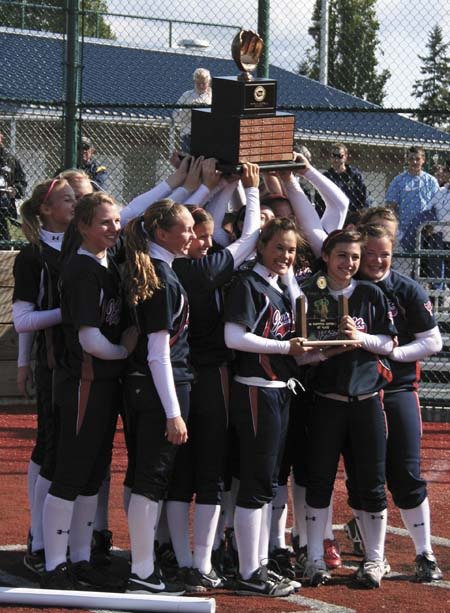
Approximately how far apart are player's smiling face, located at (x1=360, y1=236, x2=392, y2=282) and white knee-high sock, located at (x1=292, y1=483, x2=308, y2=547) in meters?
1.10

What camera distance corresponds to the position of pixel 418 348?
545 cm

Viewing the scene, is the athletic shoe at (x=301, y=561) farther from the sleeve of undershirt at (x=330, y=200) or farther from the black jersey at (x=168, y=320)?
the sleeve of undershirt at (x=330, y=200)

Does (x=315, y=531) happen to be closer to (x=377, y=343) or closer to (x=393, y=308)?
(x=377, y=343)

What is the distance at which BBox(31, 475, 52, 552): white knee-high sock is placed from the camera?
5.34 metres

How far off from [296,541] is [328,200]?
1724mm

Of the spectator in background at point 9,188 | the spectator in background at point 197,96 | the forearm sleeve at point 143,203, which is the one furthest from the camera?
the spectator in background at point 9,188

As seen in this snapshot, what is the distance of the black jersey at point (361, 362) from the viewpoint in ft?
17.1

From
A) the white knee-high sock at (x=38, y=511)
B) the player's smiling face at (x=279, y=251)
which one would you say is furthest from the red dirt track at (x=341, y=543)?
the player's smiling face at (x=279, y=251)

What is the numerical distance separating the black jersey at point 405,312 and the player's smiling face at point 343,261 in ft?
0.85

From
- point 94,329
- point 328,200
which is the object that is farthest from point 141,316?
point 328,200

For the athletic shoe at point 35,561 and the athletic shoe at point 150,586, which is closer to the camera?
the athletic shoe at point 150,586

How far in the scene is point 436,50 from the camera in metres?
10.6

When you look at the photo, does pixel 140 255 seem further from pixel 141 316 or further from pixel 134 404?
pixel 134 404

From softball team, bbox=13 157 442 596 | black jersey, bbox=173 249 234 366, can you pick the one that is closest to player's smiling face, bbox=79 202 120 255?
softball team, bbox=13 157 442 596
